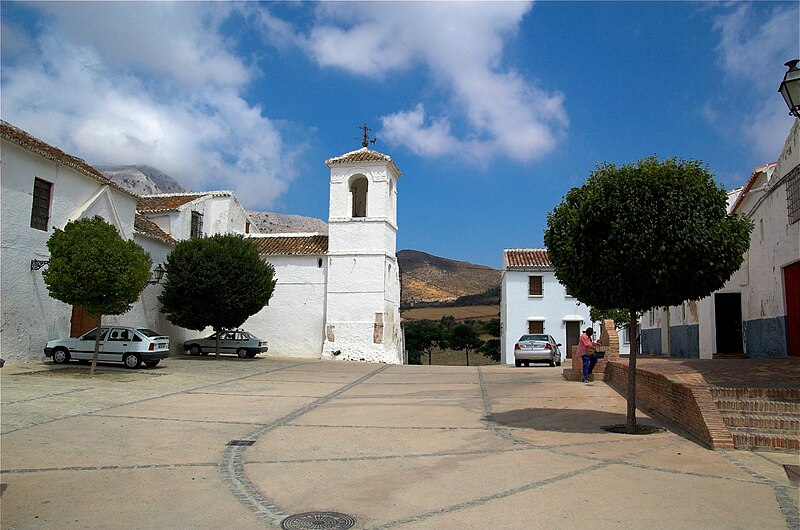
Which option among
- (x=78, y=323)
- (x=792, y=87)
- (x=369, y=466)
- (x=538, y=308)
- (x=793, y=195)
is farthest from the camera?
(x=538, y=308)

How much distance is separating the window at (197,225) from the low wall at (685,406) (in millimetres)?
23816

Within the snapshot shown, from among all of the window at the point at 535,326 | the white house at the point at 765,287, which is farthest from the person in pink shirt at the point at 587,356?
the window at the point at 535,326

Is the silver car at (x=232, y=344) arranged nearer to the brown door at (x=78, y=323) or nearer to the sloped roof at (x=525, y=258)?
the brown door at (x=78, y=323)

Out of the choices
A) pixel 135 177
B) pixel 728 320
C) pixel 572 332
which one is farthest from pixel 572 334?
pixel 135 177

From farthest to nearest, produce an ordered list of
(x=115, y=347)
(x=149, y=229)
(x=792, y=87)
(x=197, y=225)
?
(x=197, y=225) → (x=149, y=229) → (x=115, y=347) → (x=792, y=87)

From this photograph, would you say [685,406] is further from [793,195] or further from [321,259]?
[321,259]

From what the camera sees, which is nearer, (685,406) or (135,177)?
(685,406)

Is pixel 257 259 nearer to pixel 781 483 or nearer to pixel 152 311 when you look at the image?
pixel 152 311

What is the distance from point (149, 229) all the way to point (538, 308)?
74.9ft

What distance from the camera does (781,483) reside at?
20.5 feet

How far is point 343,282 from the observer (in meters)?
29.8

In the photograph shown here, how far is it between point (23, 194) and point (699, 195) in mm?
18291

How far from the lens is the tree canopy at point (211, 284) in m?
24.6

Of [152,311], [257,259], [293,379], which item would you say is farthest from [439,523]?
[152,311]
